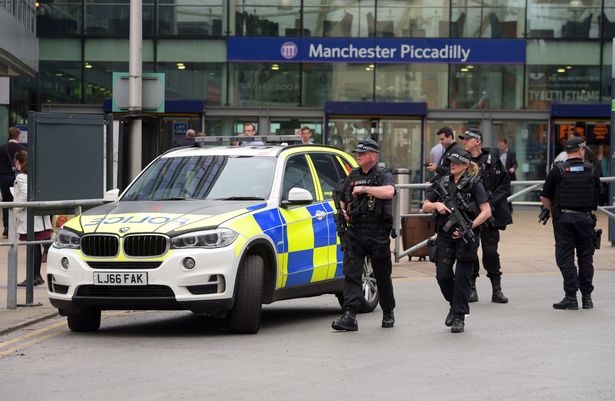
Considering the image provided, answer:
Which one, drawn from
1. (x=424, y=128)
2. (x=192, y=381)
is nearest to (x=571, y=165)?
(x=192, y=381)

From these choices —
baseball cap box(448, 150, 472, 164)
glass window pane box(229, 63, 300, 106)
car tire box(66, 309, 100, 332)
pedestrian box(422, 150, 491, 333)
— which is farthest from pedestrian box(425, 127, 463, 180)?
glass window pane box(229, 63, 300, 106)

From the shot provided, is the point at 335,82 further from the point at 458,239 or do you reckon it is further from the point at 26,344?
the point at 26,344

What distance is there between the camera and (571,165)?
1342 cm

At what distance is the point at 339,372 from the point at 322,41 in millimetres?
25629

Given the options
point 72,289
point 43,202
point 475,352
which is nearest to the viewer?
point 475,352

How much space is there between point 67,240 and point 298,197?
6.76 feet

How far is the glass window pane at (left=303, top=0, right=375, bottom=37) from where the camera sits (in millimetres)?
34312

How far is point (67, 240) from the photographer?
11.2 m

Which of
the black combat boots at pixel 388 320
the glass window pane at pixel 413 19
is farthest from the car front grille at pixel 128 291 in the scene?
the glass window pane at pixel 413 19

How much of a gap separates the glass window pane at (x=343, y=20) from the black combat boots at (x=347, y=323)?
23.5 meters

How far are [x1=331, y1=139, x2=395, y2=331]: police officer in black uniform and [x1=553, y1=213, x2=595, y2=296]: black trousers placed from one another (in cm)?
270

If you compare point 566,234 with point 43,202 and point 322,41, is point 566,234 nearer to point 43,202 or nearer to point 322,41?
point 43,202

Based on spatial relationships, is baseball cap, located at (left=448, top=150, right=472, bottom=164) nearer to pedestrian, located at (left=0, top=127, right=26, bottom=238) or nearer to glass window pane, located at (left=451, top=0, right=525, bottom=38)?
pedestrian, located at (left=0, top=127, right=26, bottom=238)

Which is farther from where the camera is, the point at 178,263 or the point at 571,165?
the point at 571,165
